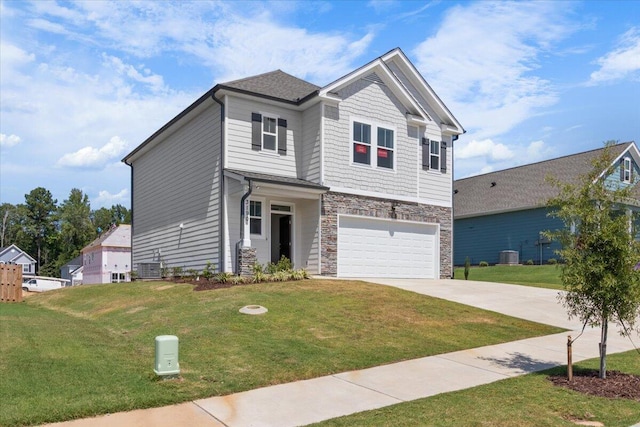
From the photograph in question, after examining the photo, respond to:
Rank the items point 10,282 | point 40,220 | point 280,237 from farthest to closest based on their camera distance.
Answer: point 40,220 → point 10,282 → point 280,237

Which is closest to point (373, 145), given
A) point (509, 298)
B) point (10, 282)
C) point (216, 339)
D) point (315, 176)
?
point (315, 176)

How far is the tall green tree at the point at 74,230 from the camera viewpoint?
85.6m

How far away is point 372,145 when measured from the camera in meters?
20.0

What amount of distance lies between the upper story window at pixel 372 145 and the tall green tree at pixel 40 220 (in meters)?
84.9

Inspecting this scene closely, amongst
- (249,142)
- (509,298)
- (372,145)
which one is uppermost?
(372,145)

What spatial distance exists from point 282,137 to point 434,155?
22.9 ft

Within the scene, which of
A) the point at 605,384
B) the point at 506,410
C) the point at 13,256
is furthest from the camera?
the point at 13,256

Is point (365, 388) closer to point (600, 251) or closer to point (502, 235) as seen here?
point (600, 251)

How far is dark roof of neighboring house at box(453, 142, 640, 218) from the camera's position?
30.3m

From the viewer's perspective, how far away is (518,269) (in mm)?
27391

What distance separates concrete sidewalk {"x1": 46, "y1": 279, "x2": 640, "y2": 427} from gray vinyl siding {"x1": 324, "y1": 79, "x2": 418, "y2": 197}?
31.3ft

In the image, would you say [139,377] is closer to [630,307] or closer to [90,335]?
[90,335]

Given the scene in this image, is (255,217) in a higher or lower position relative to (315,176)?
lower

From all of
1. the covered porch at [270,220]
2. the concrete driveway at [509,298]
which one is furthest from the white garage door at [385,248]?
the concrete driveway at [509,298]
